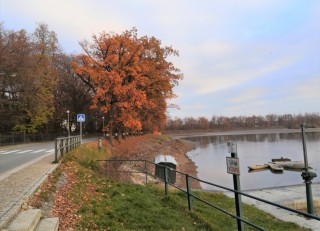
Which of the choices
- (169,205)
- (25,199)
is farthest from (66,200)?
(169,205)

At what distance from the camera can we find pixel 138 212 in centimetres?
885

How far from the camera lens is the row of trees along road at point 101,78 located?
118 feet

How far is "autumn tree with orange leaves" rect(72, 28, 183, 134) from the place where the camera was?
35219 mm

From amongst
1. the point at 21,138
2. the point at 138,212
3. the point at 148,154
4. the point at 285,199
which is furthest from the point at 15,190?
the point at 21,138

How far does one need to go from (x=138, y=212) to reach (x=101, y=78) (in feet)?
90.2

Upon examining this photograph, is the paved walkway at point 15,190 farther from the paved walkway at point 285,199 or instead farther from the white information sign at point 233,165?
the paved walkway at point 285,199

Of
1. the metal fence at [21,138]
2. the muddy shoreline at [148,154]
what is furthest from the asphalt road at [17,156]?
the metal fence at [21,138]

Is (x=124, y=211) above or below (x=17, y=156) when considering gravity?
below

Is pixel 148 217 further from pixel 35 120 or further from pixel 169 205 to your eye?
pixel 35 120

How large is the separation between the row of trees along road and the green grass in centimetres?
2261

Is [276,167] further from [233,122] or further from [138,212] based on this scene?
[233,122]

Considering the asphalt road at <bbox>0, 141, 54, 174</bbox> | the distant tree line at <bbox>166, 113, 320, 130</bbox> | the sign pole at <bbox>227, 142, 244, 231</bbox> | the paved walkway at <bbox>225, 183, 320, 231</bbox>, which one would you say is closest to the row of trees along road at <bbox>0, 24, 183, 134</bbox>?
the asphalt road at <bbox>0, 141, 54, 174</bbox>

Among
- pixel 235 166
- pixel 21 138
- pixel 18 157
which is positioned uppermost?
pixel 21 138

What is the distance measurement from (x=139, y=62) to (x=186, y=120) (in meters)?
148
